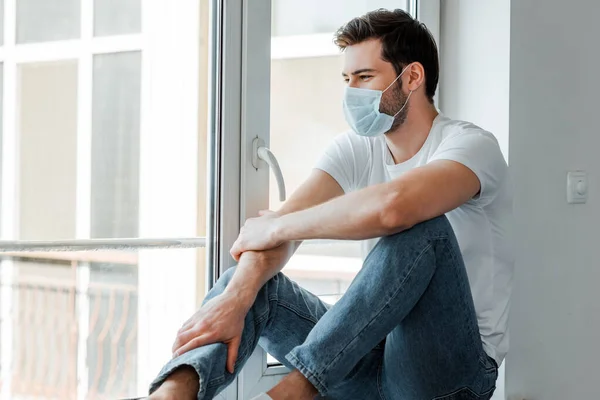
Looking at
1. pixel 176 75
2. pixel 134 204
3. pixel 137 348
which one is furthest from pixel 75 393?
pixel 176 75

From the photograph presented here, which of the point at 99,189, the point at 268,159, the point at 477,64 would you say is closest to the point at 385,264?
the point at 268,159

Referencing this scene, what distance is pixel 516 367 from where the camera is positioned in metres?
1.79

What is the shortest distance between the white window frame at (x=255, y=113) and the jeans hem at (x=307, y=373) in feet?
1.47

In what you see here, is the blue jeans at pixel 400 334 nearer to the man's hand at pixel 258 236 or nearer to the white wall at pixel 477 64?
the man's hand at pixel 258 236

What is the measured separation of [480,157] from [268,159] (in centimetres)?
47

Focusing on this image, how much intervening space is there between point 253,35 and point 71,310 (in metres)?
0.75

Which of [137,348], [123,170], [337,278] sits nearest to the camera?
[123,170]

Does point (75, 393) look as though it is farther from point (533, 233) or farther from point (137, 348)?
point (533, 233)

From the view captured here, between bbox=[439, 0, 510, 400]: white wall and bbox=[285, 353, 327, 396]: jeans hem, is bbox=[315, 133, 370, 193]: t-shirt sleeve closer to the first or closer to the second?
bbox=[439, 0, 510, 400]: white wall

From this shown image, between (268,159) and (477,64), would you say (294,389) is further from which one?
(477,64)

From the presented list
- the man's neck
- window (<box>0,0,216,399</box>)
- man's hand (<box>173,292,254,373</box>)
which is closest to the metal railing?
window (<box>0,0,216,399</box>)

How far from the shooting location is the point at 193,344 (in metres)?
1.27

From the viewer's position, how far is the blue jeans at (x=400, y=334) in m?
1.25

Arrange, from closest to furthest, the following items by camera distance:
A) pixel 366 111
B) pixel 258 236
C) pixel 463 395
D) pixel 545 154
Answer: pixel 463 395, pixel 258 236, pixel 366 111, pixel 545 154
